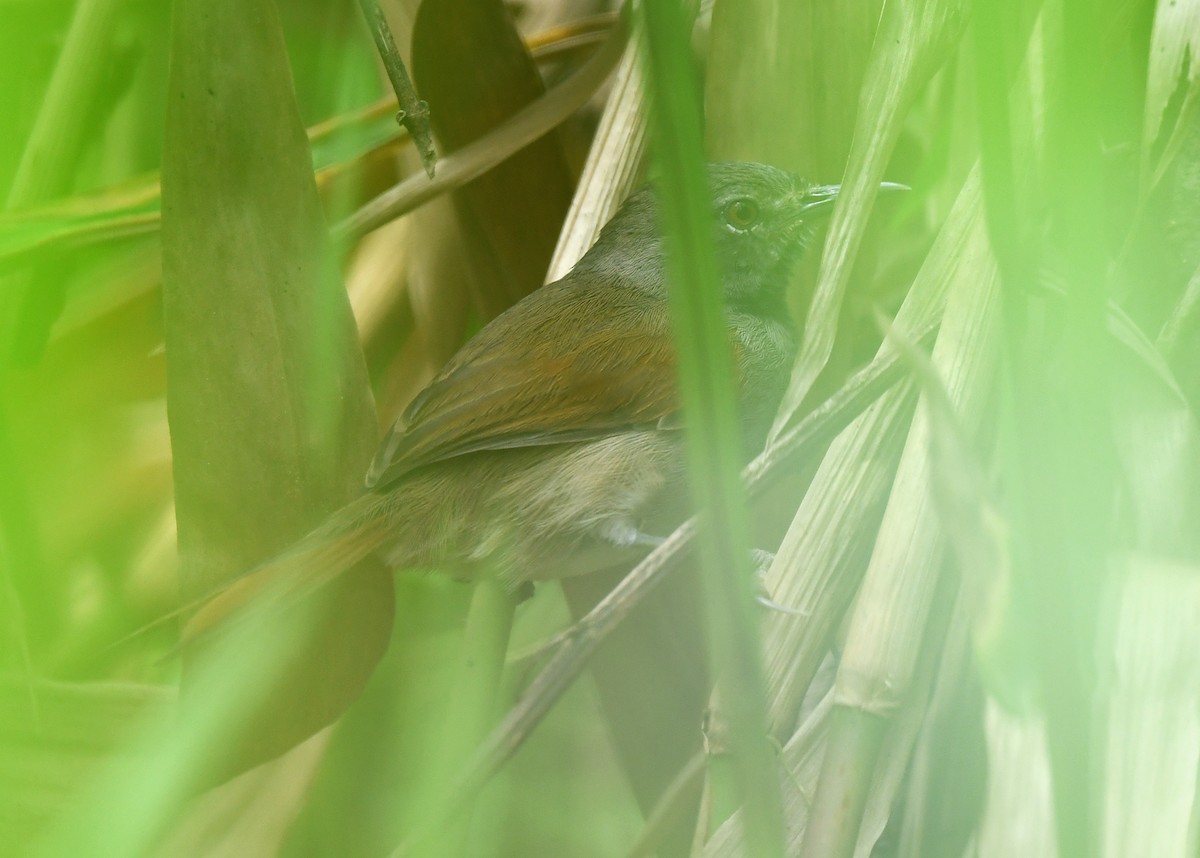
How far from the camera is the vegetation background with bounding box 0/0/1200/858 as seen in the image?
0.71 metres

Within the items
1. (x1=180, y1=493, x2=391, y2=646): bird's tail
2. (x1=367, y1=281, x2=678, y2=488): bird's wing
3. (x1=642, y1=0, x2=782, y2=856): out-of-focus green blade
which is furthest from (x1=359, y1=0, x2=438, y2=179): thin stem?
(x1=642, y1=0, x2=782, y2=856): out-of-focus green blade

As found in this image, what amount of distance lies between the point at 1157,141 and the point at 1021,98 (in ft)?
0.74

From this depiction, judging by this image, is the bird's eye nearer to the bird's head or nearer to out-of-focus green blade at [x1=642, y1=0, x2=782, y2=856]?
the bird's head

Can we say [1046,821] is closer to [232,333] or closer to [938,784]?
[938,784]

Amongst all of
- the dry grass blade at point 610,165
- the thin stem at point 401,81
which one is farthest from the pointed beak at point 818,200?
the thin stem at point 401,81

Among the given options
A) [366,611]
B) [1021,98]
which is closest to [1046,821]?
[1021,98]

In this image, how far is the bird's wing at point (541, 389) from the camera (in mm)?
1338

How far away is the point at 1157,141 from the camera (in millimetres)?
990

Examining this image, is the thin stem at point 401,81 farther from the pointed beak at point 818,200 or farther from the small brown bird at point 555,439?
the pointed beak at point 818,200

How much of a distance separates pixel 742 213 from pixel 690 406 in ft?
2.98

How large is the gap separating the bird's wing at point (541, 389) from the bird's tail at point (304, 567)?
57 mm

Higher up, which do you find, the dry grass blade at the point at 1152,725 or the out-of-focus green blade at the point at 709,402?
the out-of-focus green blade at the point at 709,402

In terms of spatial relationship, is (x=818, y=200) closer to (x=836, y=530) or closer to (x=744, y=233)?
(x=744, y=233)

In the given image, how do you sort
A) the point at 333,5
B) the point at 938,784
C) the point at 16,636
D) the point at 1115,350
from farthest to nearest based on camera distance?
the point at 333,5, the point at 16,636, the point at 938,784, the point at 1115,350
